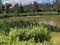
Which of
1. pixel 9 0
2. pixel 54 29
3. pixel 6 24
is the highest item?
pixel 6 24

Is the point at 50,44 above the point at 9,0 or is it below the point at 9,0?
above

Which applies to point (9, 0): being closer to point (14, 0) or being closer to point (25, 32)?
point (14, 0)

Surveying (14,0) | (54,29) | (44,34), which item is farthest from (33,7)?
(44,34)

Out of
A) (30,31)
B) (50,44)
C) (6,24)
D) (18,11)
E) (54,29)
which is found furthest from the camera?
(18,11)

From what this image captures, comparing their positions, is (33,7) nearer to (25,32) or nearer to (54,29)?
(54,29)

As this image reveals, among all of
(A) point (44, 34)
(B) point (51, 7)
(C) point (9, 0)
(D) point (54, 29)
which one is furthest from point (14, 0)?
(A) point (44, 34)

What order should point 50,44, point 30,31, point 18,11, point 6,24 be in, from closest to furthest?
point 50,44 < point 30,31 < point 6,24 < point 18,11

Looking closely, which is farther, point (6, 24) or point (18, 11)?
point (18, 11)

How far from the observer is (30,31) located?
28.8 feet

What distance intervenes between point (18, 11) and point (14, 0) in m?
12.5

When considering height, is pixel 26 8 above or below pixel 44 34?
below

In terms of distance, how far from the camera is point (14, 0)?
169 feet

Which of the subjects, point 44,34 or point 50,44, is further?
point 44,34

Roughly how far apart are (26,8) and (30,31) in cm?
3217
